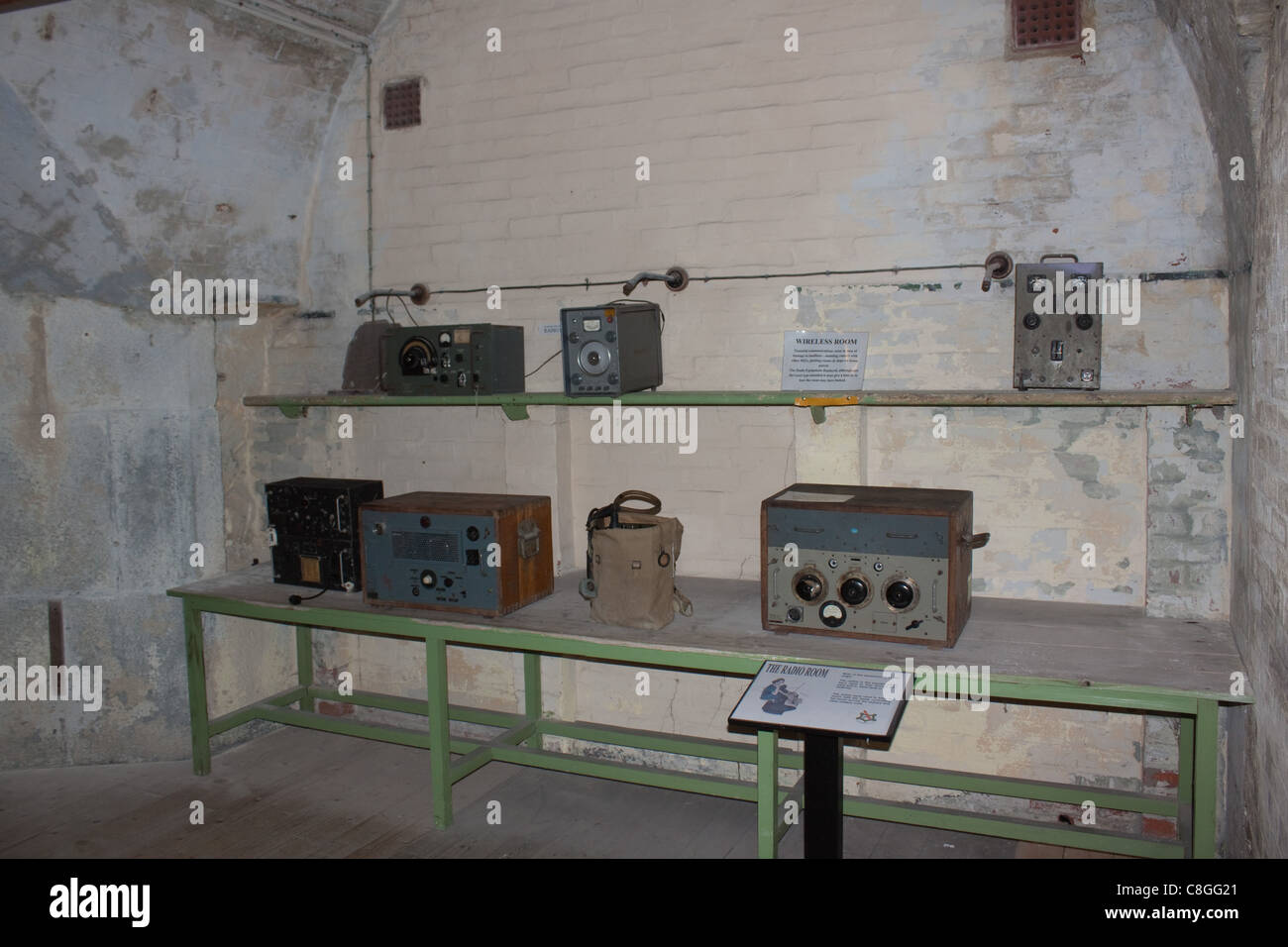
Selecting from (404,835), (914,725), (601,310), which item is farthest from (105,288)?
(914,725)

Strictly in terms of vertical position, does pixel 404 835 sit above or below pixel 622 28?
below

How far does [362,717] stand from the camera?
4840mm

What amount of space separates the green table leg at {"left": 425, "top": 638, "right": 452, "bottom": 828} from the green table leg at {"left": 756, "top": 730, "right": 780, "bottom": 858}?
4.31 feet

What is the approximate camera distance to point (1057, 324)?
3.13 meters

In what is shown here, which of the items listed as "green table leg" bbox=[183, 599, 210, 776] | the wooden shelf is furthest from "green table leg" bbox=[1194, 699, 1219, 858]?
"green table leg" bbox=[183, 599, 210, 776]

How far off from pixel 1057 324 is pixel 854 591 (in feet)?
3.61

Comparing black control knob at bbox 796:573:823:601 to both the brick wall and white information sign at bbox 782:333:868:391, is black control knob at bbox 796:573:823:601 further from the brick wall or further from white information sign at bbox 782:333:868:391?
white information sign at bbox 782:333:868:391

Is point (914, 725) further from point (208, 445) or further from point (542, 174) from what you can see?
point (208, 445)

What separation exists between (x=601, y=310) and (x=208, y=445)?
2208 mm

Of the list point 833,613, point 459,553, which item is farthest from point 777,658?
point 459,553

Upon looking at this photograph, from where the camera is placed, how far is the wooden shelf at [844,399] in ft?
9.79

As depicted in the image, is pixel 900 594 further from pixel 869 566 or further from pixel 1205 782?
pixel 1205 782

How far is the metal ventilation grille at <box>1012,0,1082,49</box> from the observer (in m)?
3.26

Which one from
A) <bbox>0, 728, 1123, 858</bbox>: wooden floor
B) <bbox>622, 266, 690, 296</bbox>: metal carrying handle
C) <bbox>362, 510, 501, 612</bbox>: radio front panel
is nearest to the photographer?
<bbox>0, 728, 1123, 858</bbox>: wooden floor
